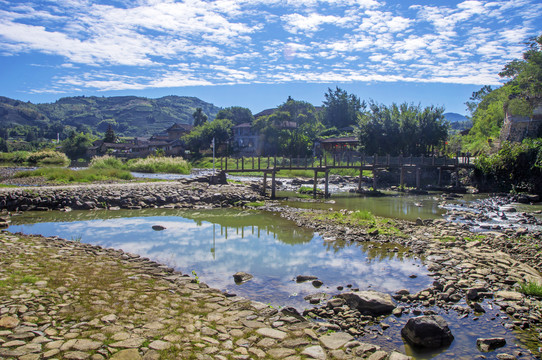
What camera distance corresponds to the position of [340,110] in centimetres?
9612

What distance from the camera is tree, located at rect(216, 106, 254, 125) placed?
103312 mm

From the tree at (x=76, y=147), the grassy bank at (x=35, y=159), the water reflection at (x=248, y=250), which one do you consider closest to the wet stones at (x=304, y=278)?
the water reflection at (x=248, y=250)

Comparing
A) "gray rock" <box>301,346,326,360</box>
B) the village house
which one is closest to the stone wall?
"gray rock" <box>301,346,326,360</box>

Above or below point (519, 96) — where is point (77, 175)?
below

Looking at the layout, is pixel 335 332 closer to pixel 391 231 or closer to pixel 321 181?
pixel 391 231

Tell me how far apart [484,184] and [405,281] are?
3463cm

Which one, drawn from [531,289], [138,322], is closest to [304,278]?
[138,322]

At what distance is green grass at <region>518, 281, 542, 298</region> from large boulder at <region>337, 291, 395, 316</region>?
12.4 feet

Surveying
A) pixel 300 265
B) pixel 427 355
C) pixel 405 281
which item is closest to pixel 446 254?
pixel 405 281

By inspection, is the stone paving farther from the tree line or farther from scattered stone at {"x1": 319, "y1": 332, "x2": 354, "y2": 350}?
the tree line

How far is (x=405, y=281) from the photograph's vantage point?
10836 millimetres

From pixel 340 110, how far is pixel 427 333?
92782mm

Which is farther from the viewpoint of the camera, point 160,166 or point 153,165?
point 153,165

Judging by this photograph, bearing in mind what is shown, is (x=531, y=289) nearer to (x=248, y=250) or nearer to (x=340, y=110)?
(x=248, y=250)
